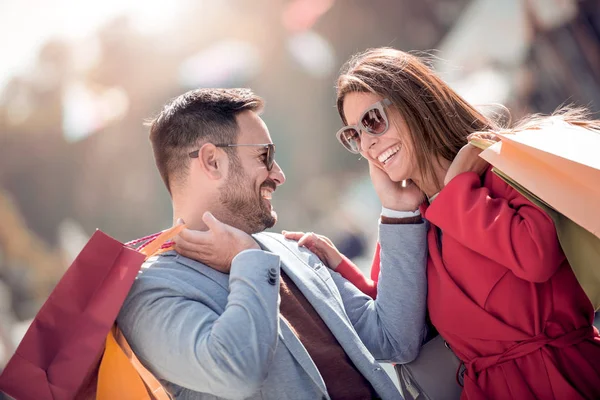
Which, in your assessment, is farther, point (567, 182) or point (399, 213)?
point (399, 213)

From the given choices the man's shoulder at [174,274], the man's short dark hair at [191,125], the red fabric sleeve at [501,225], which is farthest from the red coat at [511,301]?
the man's short dark hair at [191,125]

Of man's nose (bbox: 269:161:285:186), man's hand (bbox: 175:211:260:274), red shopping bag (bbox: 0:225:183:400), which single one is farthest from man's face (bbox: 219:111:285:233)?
red shopping bag (bbox: 0:225:183:400)

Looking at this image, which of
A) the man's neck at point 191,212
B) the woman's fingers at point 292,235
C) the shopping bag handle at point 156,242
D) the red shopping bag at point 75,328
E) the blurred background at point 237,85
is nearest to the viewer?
the red shopping bag at point 75,328

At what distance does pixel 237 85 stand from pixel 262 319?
152 inches

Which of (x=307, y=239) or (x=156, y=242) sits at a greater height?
(x=156, y=242)

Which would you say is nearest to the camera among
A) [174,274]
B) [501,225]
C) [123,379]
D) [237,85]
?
[123,379]

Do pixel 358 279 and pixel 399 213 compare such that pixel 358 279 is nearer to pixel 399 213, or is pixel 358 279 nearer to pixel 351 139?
pixel 399 213

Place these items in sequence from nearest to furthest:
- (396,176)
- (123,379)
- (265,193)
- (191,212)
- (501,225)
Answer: (123,379), (501,225), (396,176), (191,212), (265,193)

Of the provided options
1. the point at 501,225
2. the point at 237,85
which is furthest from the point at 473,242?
the point at 237,85

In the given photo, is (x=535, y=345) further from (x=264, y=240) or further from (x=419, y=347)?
(x=264, y=240)

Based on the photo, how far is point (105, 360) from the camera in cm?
130

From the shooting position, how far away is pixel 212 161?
73.9 inches

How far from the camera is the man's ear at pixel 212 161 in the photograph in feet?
6.09

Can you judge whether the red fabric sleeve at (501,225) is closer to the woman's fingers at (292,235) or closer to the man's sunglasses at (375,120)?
the man's sunglasses at (375,120)
